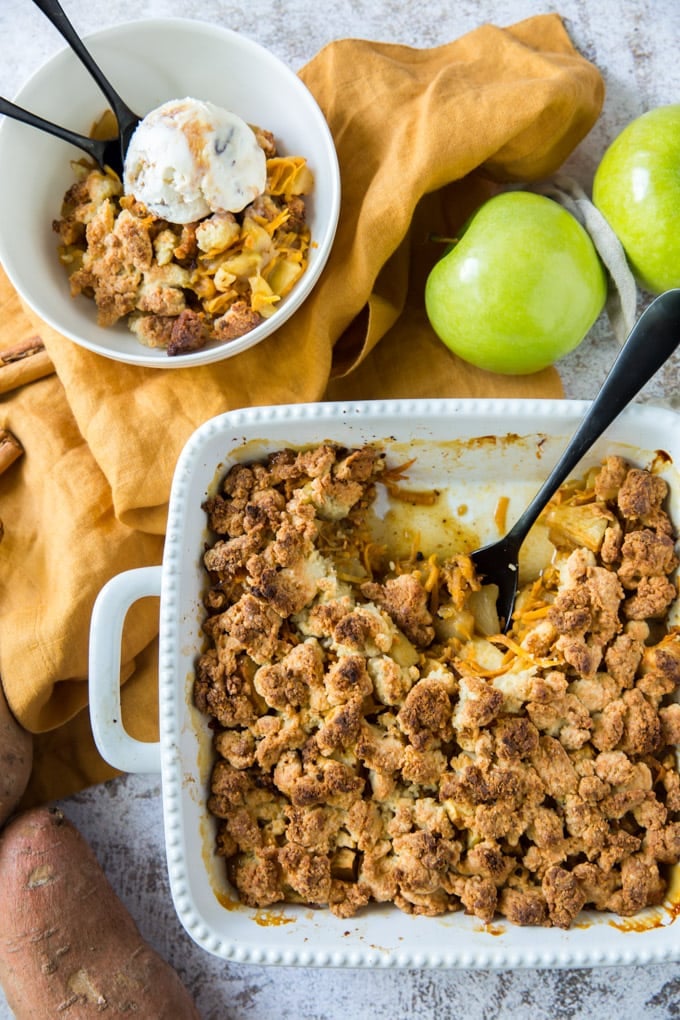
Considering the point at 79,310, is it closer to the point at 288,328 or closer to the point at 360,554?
the point at 288,328

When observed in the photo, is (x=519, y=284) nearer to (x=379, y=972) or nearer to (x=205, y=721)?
(x=205, y=721)

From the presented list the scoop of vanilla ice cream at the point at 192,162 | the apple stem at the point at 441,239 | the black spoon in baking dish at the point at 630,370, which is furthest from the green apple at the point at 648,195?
the scoop of vanilla ice cream at the point at 192,162

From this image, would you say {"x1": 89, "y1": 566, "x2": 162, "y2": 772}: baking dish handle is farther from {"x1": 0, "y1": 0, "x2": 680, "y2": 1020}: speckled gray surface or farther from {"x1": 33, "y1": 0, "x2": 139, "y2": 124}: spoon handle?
{"x1": 33, "y1": 0, "x2": 139, "y2": 124}: spoon handle

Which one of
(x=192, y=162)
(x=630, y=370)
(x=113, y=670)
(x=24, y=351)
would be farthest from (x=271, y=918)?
(x=192, y=162)

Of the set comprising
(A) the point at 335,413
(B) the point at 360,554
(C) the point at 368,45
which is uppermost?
(C) the point at 368,45

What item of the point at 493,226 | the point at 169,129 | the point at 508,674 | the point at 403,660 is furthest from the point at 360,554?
the point at 169,129
